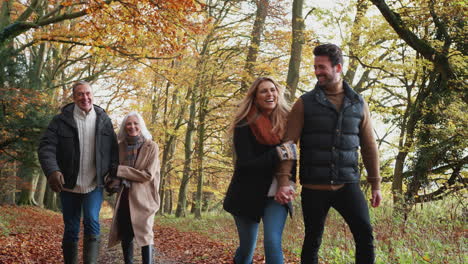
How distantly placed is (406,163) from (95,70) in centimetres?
1477

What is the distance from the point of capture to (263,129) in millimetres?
3865

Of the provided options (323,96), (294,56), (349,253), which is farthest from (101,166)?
(294,56)

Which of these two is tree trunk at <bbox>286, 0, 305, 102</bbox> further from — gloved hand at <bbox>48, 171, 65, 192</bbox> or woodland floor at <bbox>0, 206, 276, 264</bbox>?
gloved hand at <bbox>48, 171, 65, 192</bbox>

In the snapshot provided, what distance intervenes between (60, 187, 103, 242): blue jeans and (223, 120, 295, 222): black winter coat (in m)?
1.82

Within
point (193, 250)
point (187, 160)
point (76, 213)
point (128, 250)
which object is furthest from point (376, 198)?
point (187, 160)

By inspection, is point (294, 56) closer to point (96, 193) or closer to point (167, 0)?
point (167, 0)

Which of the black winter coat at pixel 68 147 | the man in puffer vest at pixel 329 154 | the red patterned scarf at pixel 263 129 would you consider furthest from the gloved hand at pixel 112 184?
the man in puffer vest at pixel 329 154

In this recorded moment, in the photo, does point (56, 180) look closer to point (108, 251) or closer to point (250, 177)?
point (250, 177)

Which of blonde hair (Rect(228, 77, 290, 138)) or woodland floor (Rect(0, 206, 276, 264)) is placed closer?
blonde hair (Rect(228, 77, 290, 138))

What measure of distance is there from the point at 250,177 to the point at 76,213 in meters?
2.33

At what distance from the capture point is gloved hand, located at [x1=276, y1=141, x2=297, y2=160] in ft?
11.8

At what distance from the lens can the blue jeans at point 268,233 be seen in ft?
11.8

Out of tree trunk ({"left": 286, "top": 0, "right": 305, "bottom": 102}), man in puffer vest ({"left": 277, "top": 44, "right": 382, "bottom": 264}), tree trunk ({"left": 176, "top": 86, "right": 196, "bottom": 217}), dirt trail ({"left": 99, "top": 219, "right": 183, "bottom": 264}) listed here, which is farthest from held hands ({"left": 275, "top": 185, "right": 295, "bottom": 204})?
tree trunk ({"left": 176, "top": 86, "right": 196, "bottom": 217})

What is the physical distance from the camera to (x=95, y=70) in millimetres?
20938
